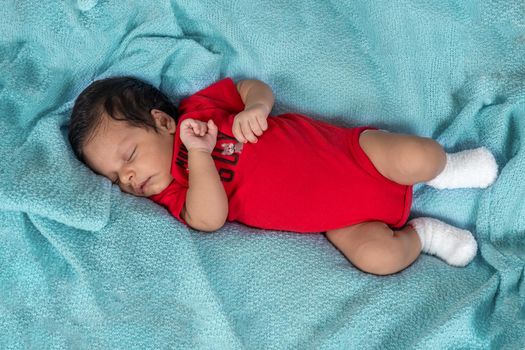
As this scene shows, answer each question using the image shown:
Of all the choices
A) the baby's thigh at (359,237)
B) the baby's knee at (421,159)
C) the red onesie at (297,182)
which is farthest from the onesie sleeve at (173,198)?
the baby's knee at (421,159)

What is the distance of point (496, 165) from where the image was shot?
1328mm

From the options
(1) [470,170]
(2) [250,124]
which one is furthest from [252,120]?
(1) [470,170]

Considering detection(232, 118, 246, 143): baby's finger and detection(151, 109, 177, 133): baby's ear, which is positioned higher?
detection(232, 118, 246, 143): baby's finger

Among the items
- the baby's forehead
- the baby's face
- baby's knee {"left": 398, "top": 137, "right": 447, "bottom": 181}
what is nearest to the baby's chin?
the baby's face

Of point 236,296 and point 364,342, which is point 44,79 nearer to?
point 236,296

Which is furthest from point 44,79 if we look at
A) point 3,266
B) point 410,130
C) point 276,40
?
point 410,130

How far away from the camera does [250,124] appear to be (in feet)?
4.19

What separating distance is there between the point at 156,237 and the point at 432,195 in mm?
656

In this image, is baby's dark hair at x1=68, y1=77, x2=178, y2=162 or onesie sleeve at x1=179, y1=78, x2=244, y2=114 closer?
baby's dark hair at x1=68, y1=77, x2=178, y2=162

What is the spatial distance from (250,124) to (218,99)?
7.9 inches

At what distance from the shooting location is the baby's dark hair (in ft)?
4.28

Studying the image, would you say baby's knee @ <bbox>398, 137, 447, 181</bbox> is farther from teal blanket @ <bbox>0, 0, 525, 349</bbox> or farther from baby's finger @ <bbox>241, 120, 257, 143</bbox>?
baby's finger @ <bbox>241, 120, 257, 143</bbox>

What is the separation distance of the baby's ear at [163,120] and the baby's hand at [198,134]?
0.34ft

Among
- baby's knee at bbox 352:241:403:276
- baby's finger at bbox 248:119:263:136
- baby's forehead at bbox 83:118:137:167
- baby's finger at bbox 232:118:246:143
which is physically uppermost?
baby's finger at bbox 248:119:263:136
